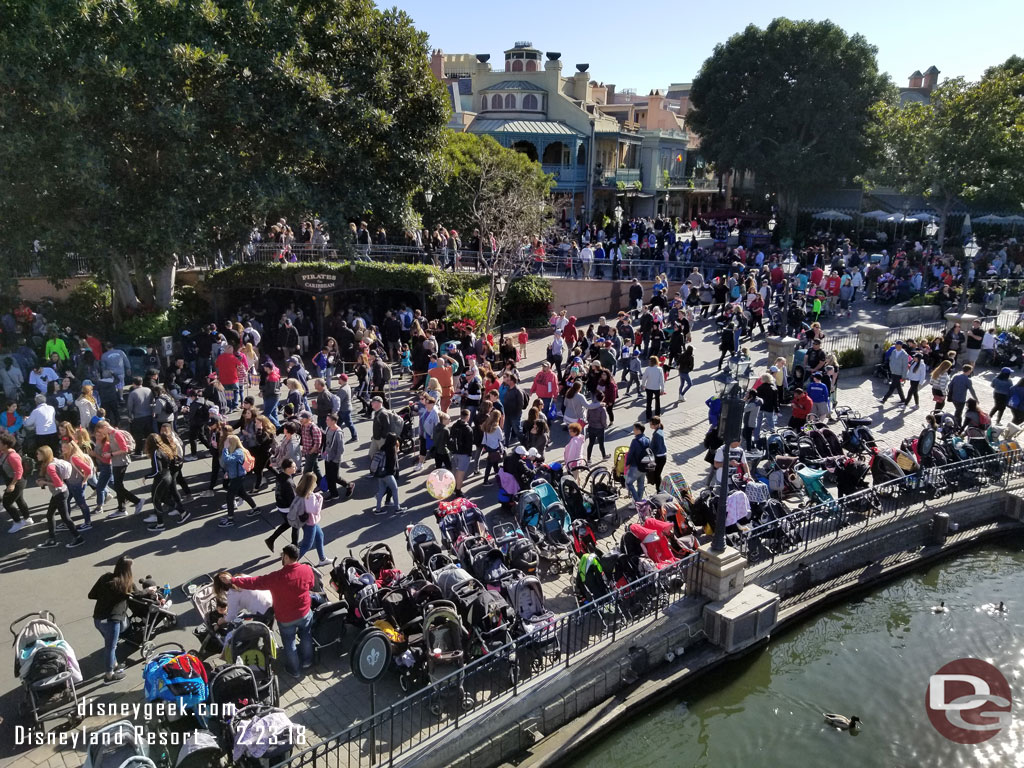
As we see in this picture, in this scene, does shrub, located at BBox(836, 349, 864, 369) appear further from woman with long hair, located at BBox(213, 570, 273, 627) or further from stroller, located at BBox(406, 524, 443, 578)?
woman with long hair, located at BBox(213, 570, 273, 627)

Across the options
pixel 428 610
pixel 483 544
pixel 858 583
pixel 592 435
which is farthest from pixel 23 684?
pixel 858 583

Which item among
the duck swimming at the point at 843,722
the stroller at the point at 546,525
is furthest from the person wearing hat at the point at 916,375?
the stroller at the point at 546,525

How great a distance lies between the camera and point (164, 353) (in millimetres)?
19250

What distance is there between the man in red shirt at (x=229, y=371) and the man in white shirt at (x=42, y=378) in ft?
9.84

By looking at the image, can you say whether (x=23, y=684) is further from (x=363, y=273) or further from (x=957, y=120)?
(x=957, y=120)

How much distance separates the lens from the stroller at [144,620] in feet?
26.5

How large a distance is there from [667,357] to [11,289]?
1603 centimetres

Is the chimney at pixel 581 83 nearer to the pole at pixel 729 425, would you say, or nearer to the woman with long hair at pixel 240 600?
the pole at pixel 729 425

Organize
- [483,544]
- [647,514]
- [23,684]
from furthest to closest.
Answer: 1. [647,514]
2. [483,544]
3. [23,684]

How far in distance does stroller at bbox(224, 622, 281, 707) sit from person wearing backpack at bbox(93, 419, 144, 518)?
16.2 ft

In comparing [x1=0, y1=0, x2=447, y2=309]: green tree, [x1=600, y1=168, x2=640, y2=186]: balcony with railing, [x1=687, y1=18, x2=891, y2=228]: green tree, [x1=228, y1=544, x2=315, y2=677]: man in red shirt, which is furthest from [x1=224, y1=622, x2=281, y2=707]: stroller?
[x1=600, y1=168, x2=640, y2=186]: balcony with railing

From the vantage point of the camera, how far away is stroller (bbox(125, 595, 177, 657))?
26.5ft

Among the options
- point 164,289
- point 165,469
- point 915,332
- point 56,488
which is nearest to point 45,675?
point 56,488

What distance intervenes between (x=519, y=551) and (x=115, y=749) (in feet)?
15.3
